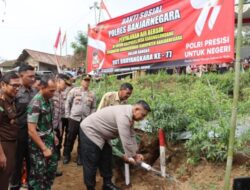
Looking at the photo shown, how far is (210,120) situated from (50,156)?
2.36m

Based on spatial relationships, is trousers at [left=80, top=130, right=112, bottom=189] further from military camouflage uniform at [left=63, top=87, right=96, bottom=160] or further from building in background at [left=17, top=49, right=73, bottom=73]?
building in background at [left=17, top=49, right=73, bottom=73]

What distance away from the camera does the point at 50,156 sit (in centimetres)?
404

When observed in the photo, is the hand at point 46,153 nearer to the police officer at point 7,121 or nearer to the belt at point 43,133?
the belt at point 43,133

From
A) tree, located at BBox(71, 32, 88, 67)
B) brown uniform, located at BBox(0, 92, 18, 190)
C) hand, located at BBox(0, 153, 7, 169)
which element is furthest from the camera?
tree, located at BBox(71, 32, 88, 67)

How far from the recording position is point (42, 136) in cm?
409

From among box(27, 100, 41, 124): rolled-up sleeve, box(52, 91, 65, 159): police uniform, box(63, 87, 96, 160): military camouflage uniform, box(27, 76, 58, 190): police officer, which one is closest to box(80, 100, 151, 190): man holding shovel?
box(27, 76, 58, 190): police officer

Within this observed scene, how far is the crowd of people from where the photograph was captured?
370 centimetres

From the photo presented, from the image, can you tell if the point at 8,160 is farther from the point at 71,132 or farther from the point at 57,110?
the point at 71,132

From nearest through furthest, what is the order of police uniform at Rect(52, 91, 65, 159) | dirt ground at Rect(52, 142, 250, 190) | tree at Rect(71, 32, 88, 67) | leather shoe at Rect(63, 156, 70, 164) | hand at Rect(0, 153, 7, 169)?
hand at Rect(0, 153, 7, 169) → dirt ground at Rect(52, 142, 250, 190) → police uniform at Rect(52, 91, 65, 159) → leather shoe at Rect(63, 156, 70, 164) → tree at Rect(71, 32, 88, 67)

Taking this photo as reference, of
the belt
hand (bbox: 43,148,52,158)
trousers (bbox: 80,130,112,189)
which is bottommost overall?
trousers (bbox: 80,130,112,189)

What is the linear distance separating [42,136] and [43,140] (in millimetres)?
51

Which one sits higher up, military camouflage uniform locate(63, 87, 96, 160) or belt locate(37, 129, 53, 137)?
military camouflage uniform locate(63, 87, 96, 160)

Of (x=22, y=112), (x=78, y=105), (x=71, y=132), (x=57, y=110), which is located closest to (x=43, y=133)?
(x=22, y=112)

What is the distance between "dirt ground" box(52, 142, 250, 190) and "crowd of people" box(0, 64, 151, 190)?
22.4 inches
